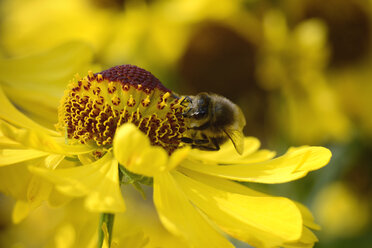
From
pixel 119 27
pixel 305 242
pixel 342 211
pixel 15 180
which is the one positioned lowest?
pixel 342 211

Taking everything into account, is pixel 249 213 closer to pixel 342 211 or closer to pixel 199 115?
pixel 199 115

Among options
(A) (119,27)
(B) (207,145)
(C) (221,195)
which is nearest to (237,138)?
(B) (207,145)

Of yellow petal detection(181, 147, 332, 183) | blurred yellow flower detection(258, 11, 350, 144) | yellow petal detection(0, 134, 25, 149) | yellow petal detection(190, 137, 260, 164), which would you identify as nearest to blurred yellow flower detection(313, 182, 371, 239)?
blurred yellow flower detection(258, 11, 350, 144)

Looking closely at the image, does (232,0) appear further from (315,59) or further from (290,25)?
(315,59)

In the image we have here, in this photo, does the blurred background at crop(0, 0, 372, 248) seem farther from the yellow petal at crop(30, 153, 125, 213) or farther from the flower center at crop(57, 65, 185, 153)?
the yellow petal at crop(30, 153, 125, 213)

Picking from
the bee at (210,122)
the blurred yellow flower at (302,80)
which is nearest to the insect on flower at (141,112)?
the bee at (210,122)

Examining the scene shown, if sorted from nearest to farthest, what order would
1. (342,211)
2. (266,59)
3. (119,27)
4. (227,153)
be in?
1. (227,153)
2. (342,211)
3. (266,59)
4. (119,27)

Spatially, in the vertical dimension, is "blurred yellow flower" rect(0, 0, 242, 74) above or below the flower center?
below

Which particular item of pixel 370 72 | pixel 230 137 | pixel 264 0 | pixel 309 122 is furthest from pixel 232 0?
pixel 230 137
